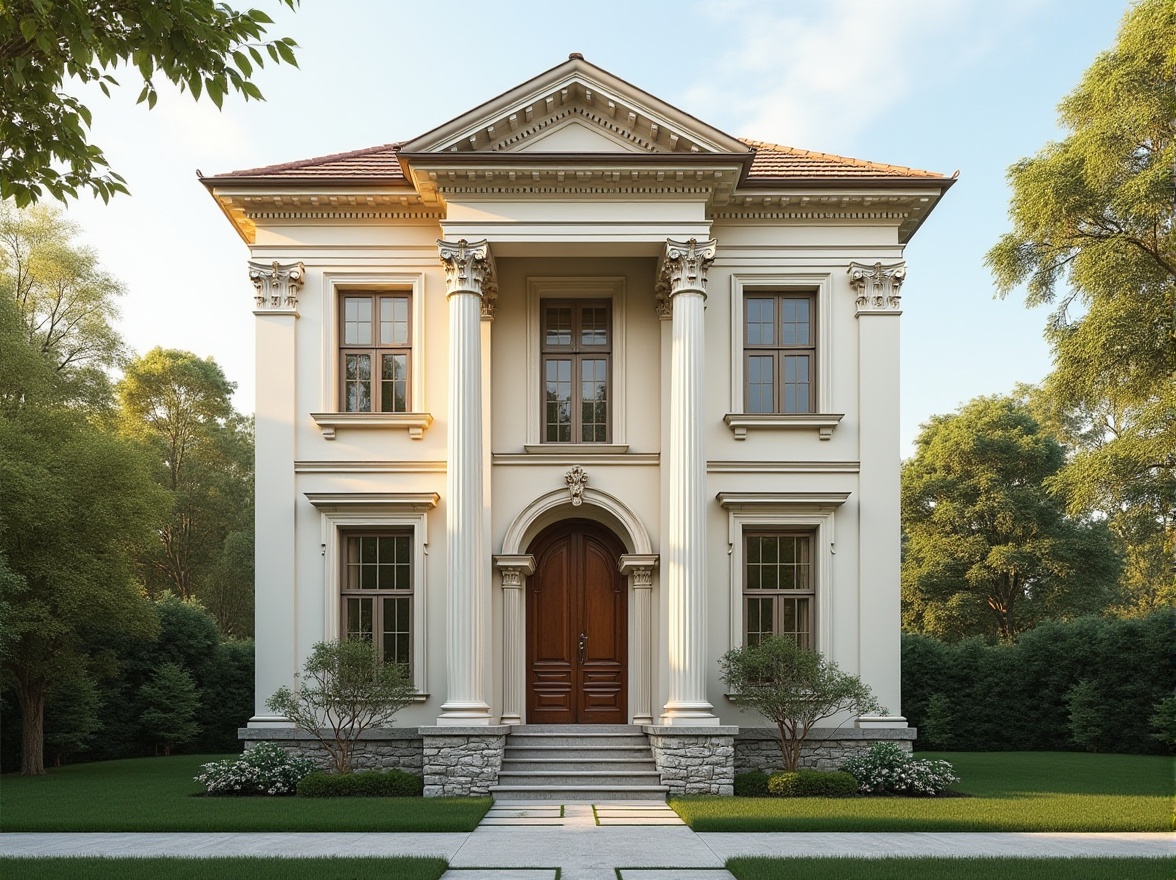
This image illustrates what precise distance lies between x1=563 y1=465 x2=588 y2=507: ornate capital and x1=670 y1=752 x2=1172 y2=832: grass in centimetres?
478

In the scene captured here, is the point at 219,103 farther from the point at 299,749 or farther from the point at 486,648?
the point at 299,749

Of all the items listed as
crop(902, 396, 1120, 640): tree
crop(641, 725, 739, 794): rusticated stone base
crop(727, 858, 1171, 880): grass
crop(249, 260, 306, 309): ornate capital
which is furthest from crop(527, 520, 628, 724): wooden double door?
crop(902, 396, 1120, 640): tree

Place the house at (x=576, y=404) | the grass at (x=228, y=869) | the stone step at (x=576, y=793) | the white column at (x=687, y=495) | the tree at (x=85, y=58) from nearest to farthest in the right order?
1. the tree at (x=85, y=58)
2. the grass at (x=228, y=869)
3. the stone step at (x=576, y=793)
4. the white column at (x=687, y=495)
5. the house at (x=576, y=404)

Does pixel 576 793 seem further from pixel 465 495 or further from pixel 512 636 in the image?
pixel 465 495

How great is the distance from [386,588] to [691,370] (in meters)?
5.72

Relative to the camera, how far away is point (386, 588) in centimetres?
1642

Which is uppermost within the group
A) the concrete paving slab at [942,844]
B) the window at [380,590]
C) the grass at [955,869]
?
the window at [380,590]

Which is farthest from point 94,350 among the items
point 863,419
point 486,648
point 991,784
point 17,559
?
point 991,784

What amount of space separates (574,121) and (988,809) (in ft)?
35.1

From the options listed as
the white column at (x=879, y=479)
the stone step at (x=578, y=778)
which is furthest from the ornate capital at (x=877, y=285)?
the stone step at (x=578, y=778)

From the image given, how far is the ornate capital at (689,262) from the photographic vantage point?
50.5ft

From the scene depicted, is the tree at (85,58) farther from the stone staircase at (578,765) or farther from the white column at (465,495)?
the stone staircase at (578,765)

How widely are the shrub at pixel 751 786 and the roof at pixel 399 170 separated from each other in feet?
28.4

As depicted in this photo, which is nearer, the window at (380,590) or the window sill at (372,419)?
the window sill at (372,419)
